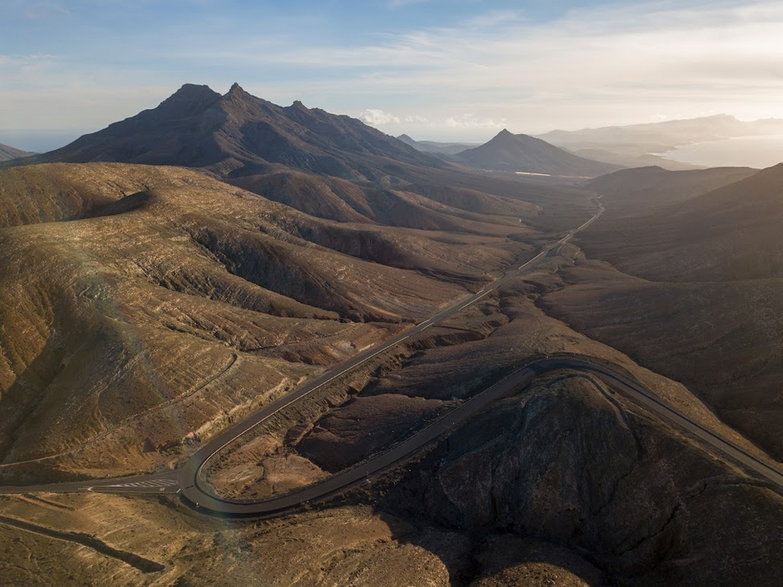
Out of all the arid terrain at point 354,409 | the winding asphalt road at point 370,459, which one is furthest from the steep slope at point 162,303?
the winding asphalt road at point 370,459

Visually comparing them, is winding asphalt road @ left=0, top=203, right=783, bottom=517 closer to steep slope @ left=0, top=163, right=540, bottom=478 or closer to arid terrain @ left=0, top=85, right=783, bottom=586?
arid terrain @ left=0, top=85, right=783, bottom=586

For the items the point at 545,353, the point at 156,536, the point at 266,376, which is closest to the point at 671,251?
the point at 545,353

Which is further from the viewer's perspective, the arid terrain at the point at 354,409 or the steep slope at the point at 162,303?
the steep slope at the point at 162,303

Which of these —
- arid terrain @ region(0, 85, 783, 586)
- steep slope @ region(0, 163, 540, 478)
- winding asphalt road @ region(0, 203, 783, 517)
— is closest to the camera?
arid terrain @ region(0, 85, 783, 586)

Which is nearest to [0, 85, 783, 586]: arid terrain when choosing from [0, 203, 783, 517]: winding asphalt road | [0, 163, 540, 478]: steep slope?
[0, 163, 540, 478]: steep slope

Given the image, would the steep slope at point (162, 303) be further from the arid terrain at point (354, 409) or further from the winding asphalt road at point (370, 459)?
the winding asphalt road at point (370, 459)

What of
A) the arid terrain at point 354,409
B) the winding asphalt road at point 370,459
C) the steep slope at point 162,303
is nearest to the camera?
the arid terrain at point 354,409
